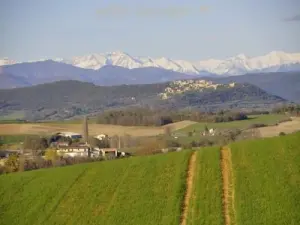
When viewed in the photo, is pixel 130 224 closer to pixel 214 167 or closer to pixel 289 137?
pixel 214 167

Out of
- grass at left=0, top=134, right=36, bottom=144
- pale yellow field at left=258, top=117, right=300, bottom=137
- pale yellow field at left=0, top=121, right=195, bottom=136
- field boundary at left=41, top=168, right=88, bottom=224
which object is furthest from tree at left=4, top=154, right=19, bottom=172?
pale yellow field at left=0, top=121, right=195, bottom=136

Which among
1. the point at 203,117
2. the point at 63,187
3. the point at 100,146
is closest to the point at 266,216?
the point at 63,187

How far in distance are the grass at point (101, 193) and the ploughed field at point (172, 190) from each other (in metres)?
0.03

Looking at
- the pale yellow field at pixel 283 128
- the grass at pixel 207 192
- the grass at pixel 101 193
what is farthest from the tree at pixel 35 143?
the grass at pixel 207 192

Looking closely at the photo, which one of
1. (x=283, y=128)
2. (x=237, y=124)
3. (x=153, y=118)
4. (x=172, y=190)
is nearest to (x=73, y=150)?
(x=283, y=128)

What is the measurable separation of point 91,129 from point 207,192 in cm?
6698

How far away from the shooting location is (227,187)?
26.7 meters

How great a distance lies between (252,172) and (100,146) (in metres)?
45.1

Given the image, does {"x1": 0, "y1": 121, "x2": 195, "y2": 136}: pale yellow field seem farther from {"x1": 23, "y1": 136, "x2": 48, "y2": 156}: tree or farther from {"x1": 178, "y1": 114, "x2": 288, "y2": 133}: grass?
{"x1": 23, "y1": 136, "x2": 48, "y2": 156}: tree

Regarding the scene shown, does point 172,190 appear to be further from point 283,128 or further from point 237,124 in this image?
point 237,124

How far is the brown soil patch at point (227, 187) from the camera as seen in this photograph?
946 inches

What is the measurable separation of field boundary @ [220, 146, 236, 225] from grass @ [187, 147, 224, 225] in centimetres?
16

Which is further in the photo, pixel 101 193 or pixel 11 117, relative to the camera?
pixel 11 117

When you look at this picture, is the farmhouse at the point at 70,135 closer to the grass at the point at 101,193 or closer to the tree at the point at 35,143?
the tree at the point at 35,143
